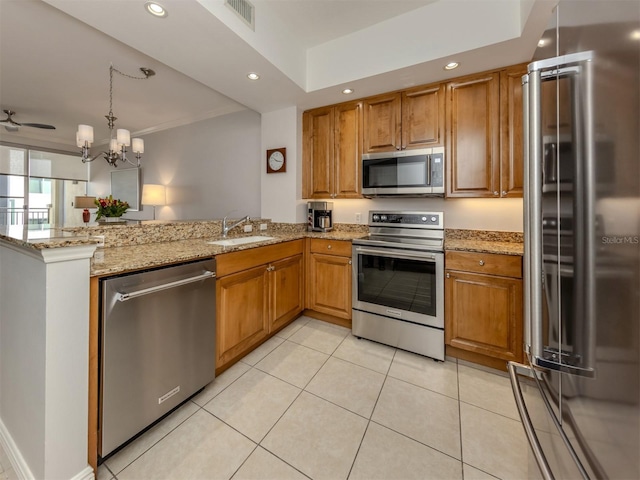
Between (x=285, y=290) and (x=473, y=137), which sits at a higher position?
(x=473, y=137)

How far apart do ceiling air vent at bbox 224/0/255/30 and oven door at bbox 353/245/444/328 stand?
1.86m

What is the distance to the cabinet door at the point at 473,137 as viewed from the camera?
2131 mm

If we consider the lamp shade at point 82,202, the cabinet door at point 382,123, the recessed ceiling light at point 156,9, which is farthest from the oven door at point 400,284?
the lamp shade at point 82,202

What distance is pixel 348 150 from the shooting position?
276 centimetres

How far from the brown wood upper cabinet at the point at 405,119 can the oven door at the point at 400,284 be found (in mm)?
1036

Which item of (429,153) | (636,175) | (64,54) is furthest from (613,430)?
(64,54)

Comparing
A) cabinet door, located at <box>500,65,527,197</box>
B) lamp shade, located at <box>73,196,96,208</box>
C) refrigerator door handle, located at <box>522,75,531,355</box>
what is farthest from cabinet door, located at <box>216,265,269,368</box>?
lamp shade, located at <box>73,196,96,208</box>

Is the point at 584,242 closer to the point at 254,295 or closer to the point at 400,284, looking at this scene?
the point at 400,284

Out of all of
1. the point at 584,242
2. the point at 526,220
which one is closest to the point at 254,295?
the point at 526,220

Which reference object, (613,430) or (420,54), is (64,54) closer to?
(420,54)

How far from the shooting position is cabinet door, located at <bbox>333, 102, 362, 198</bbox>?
270 cm

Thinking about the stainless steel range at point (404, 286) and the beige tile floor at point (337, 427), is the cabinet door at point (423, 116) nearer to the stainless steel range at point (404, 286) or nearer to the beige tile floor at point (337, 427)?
the stainless steel range at point (404, 286)

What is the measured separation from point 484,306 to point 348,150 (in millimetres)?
1877

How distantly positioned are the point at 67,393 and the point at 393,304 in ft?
6.60
